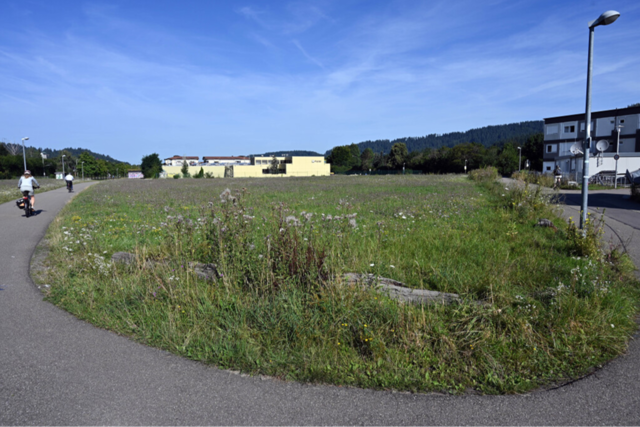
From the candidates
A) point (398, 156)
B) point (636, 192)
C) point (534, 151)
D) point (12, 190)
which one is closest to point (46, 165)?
point (12, 190)

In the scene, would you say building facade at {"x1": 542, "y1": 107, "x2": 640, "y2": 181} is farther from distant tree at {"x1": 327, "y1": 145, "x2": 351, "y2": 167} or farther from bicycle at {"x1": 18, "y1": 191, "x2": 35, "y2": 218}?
distant tree at {"x1": 327, "y1": 145, "x2": 351, "y2": 167}

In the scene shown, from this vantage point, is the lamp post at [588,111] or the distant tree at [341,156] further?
the distant tree at [341,156]

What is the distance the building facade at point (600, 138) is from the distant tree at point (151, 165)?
108m

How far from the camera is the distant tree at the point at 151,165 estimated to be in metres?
128

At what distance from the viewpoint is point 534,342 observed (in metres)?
4.00

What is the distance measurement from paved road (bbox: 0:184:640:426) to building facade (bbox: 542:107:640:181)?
3980cm

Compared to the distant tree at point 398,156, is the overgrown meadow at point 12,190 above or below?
below

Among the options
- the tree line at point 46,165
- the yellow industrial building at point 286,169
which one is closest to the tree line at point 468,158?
the yellow industrial building at point 286,169

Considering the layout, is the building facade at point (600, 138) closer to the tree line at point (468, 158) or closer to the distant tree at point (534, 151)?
the tree line at point (468, 158)

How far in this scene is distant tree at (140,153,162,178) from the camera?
420ft

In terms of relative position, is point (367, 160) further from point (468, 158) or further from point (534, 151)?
point (534, 151)

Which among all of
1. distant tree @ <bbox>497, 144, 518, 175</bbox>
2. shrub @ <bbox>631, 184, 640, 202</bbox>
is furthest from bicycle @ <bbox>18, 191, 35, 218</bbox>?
distant tree @ <bbox>497, 144, 518, 175</bbox>

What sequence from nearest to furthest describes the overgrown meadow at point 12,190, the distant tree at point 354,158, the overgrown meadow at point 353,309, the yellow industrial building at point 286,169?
the overgrown meadow at point 353,309 → the overgrown meadow at point 12,190 → the yellow industrial building at point 286,169 → the distant tree at point 354,158

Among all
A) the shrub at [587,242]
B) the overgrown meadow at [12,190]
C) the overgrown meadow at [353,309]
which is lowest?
the overgrown meadow at [353,309]
